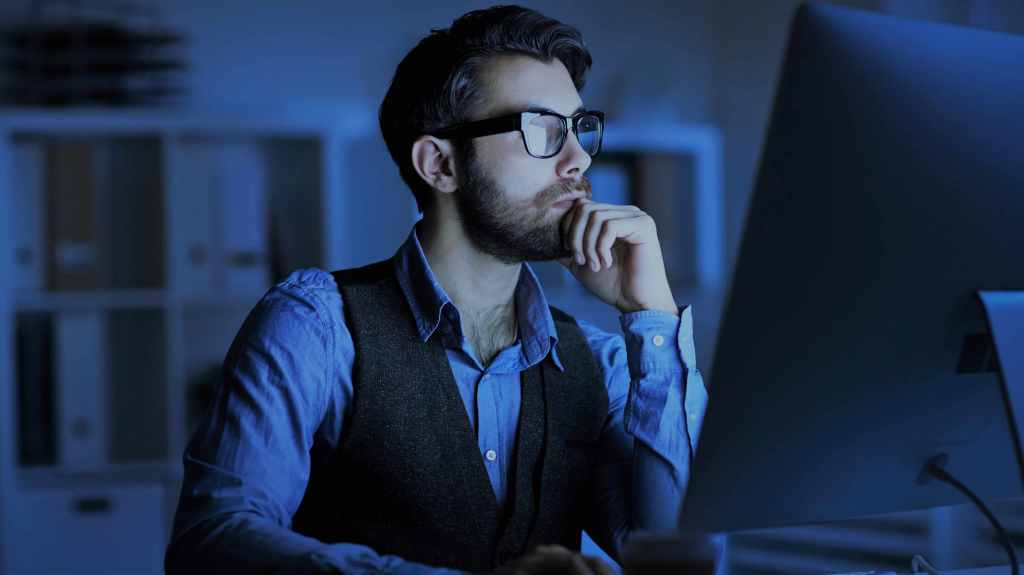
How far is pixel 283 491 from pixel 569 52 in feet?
2.72

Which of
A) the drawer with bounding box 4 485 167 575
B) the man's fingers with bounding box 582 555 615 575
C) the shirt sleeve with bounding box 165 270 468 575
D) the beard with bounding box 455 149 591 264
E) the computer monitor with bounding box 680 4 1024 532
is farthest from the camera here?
the drawer with bounding box 4 485 167 575

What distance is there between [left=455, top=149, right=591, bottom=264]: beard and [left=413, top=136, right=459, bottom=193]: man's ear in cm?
8

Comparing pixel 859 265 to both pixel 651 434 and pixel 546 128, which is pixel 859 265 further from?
pixel 546 128

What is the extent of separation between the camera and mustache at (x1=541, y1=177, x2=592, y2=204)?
1533mm

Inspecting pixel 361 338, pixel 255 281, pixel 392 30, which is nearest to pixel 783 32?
pixel 392 30

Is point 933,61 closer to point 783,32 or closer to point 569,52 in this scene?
point 569,52

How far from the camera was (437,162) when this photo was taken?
1658 millimetres

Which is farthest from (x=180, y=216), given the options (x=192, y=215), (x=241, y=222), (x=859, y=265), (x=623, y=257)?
(x=859, y=265)

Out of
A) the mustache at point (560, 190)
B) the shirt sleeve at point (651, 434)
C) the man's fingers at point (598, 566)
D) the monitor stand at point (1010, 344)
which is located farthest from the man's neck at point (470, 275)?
the monitor stand at point (1010, 344)

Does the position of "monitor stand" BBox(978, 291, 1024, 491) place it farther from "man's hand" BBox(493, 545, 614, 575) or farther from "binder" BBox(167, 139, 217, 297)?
"binder" BBox(167, 139, 217, 297)

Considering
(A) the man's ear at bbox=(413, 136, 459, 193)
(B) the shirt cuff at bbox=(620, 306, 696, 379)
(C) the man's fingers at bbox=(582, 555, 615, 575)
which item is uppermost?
(A) the man's ear at bbox=(413, 136, 459, 193)

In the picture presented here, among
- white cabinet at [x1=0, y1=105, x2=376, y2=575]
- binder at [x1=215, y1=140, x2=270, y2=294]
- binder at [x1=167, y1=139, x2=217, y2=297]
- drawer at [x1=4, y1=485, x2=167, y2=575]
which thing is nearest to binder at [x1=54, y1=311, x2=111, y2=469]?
white cabinet at [x1=0, y1=105, x2=376, y2=575]

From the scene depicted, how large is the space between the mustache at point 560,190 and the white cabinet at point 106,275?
168 centimetres

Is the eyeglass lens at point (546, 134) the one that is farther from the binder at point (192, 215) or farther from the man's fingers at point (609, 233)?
the binder at point (192, 215)
